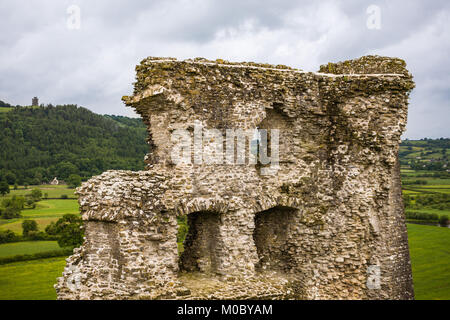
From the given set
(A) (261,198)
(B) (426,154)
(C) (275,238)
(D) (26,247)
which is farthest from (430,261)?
(B) (426,154)

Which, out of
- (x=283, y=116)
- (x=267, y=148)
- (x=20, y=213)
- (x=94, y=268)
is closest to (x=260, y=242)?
(x=267, y=148)

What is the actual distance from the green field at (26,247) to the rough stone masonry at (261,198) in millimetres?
27890

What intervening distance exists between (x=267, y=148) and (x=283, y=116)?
1.05 metres

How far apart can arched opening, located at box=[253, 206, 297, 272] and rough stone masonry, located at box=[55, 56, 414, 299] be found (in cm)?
3

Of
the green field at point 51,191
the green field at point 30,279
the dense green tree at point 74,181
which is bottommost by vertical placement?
the green field at point 30,279

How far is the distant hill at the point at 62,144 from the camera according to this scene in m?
56.7

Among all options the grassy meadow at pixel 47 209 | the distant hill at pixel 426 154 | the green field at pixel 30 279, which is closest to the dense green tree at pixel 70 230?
the green field at pixel 30 279

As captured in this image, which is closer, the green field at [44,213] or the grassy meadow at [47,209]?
the green field at [44,213]

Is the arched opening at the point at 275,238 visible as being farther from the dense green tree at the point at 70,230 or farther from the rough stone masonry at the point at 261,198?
the dense green tree at the point at 70,230

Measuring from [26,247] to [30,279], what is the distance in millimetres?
8075

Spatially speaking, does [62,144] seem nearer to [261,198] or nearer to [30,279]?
[30,279]

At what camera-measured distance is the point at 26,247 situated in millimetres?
38188

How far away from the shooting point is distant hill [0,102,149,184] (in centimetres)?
5672

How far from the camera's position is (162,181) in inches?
455
